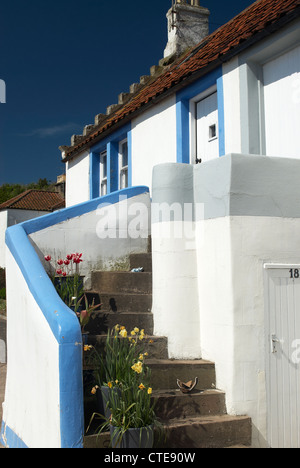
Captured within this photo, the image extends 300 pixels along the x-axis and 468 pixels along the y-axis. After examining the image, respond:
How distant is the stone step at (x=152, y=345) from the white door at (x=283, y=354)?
4.03ft

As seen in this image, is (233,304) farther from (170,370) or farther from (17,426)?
(17,426)

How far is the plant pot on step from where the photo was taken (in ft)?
13.6

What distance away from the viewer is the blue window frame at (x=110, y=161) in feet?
33.4

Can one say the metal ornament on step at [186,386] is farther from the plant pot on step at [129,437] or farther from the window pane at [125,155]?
the window pane at [125,155]

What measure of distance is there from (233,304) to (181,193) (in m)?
1.57

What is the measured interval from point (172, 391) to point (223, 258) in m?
1.59

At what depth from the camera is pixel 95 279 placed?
7039mm

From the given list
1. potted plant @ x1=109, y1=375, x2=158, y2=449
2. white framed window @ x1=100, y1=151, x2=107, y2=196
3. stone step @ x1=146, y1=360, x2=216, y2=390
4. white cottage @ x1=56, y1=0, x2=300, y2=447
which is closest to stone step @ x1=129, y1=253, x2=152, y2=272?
white cottage @ x1=56, y1=0, x2=300, y2=447

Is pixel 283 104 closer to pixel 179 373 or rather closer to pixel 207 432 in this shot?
pixel 179 373

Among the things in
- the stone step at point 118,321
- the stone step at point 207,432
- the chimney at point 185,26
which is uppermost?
the chimney at point 185,26

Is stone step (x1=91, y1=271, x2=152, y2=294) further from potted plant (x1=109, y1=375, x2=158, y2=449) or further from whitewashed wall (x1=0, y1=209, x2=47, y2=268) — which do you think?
whitewashed wall (x1=0, y1=209, x2=47, y2=268)

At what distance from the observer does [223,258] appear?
538cm

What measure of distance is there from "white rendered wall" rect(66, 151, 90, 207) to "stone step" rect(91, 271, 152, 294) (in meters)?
5.52

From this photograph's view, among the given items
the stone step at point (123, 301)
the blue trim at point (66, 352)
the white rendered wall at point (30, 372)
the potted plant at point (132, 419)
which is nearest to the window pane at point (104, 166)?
the stone step at point (123, 301)
